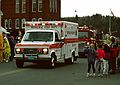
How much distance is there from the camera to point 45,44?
22.6m

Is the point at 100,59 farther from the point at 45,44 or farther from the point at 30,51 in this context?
the point at 30,51

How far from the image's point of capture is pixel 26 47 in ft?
74.4

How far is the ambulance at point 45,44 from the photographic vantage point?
22.6 metres

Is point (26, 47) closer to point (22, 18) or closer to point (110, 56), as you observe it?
point (110, 56)

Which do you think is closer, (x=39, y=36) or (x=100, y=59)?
→ (x=100, y=59)

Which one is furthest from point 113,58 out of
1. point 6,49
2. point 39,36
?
point 6,49

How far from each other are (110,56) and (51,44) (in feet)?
12.2

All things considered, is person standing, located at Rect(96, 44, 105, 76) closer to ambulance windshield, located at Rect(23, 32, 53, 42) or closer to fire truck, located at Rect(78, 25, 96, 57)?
ambulance windshield, located at Rect(23, 32, 53, 42)

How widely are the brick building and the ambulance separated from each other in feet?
182

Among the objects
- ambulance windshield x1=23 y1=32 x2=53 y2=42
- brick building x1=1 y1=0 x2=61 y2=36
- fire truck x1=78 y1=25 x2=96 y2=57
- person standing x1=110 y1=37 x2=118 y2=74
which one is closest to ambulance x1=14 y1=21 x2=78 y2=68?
ambulance windshield x1=23 y1=32 x2=53 y2=42

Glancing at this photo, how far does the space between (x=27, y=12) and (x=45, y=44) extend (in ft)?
201

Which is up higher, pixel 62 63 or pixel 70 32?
pixel 70 32

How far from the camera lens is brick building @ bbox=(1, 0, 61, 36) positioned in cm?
8238

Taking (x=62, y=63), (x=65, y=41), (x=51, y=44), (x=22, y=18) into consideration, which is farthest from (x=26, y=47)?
(x=22, y=18)
